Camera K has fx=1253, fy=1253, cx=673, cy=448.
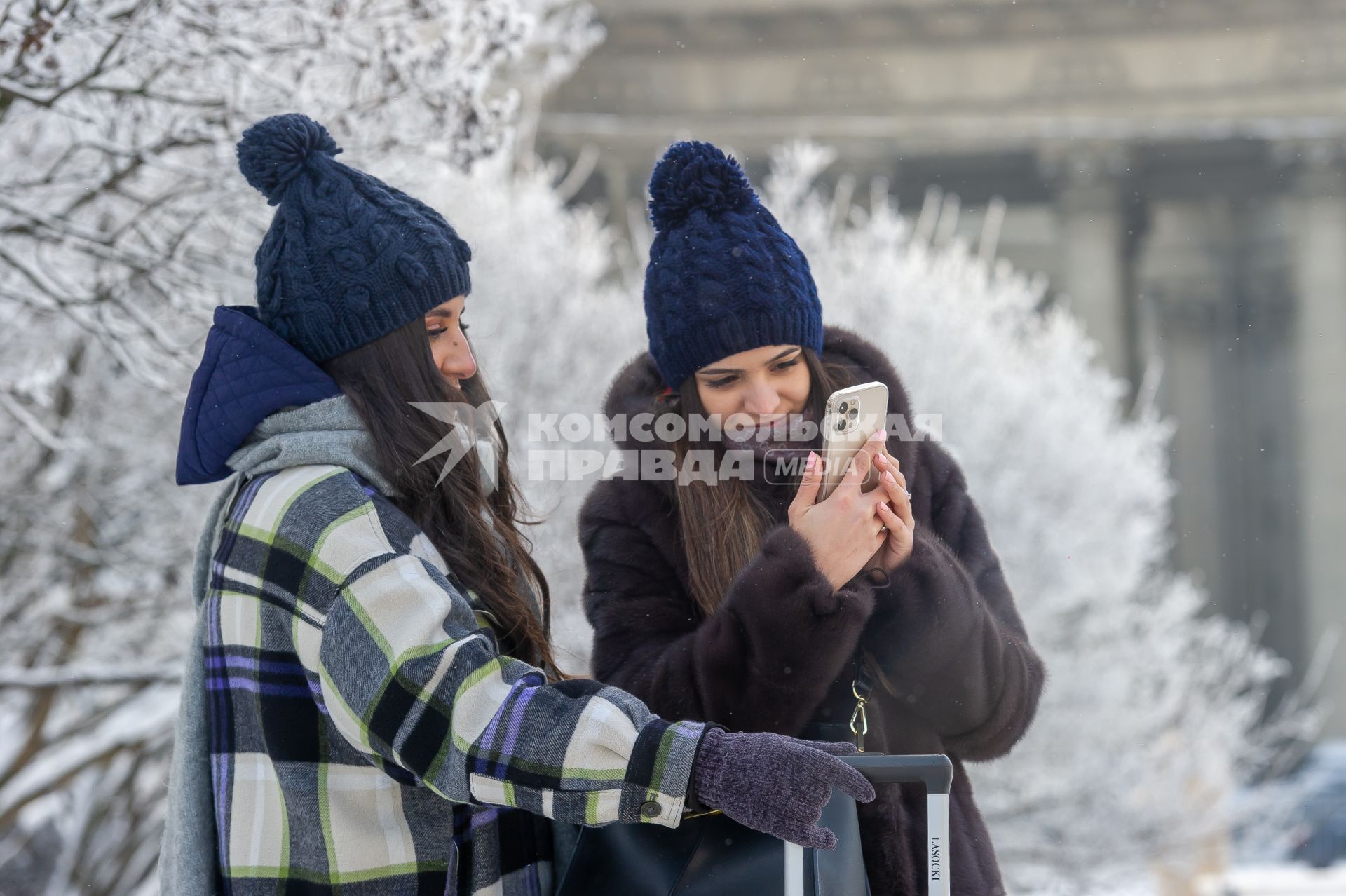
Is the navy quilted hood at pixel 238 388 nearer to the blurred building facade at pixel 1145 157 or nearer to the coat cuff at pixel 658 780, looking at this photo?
the coat cuff at pixel 658 780

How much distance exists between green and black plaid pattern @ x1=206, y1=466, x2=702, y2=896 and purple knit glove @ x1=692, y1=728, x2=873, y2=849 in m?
0.04

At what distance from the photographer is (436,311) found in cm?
191

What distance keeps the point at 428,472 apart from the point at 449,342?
22 centimetres

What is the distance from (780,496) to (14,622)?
6947 mm

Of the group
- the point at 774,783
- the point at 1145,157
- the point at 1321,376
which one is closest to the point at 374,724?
the point at 774,783

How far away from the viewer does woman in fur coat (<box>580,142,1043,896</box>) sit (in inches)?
75.8

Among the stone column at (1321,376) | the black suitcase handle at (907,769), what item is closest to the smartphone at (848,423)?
the black suitcase handle at (907,769)

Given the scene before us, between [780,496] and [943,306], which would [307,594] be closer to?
[780,496]

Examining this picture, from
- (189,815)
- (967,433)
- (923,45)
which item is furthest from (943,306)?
(923,45)

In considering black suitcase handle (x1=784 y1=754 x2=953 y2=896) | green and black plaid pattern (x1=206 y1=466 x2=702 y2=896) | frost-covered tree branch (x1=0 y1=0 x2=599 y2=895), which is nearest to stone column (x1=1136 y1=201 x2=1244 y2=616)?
frost-covered tree branch (x1=0 y1=0 x2=599 y2=895)

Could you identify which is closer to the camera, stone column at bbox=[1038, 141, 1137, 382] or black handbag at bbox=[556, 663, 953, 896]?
black handbag at bbox=[556, 663, 953, 896]

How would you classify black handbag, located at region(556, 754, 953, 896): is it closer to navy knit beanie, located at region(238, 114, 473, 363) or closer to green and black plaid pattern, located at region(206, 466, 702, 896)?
green and black plaid pattern, located at region(206, 466, 702, 896)

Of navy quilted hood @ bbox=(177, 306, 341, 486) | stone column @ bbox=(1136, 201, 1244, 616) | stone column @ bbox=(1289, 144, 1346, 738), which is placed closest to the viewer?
navy quilted hood @ bbox=(177, 306, 341, 486)

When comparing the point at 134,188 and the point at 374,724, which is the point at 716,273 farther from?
the point at 134,188
